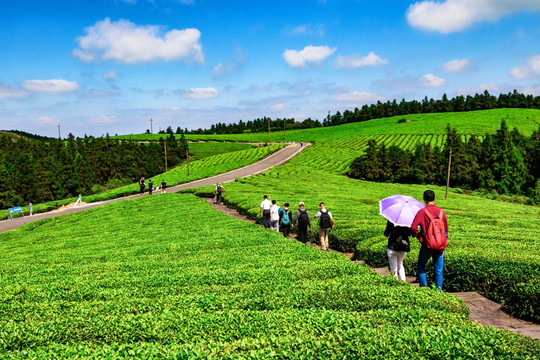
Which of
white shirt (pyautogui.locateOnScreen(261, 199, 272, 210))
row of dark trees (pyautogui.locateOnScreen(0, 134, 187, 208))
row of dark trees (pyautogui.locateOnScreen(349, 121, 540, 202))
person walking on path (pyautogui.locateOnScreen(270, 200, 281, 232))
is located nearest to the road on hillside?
row of dark trees (pyautogui.locateOnScreen(349, 121, 540, 202))

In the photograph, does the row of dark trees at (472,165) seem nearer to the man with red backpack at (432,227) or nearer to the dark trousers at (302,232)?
the dark trousers at (302,232)

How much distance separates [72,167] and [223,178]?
51463mm

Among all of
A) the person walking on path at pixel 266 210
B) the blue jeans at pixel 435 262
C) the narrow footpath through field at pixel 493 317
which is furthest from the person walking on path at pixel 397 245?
the person walking on path at pixel 266 210

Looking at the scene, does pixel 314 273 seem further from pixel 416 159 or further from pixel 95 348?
pixel 416 159

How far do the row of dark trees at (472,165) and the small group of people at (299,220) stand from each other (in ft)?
217

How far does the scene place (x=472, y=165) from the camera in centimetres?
8412

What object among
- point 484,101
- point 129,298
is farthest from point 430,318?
point 484,101

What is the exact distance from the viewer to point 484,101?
641ft

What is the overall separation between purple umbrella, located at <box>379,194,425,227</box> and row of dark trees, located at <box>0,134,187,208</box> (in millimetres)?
90071

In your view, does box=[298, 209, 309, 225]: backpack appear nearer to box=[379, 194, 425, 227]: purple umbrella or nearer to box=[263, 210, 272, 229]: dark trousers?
box=[263, 210, 272, 229]: dark trousers

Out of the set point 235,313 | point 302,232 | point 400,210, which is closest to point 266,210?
point 302,232

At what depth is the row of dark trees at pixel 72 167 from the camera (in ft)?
278

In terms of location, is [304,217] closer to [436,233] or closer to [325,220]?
[325,220]

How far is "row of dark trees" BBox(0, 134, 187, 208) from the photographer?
3332 inches
